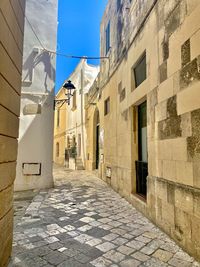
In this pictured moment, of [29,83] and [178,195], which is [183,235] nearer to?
[178,195]

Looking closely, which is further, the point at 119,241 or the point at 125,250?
the point at 119,241

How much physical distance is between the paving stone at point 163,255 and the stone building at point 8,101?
5.50 feet

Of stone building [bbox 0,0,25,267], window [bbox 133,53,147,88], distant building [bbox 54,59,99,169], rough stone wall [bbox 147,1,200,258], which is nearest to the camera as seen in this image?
stone building [bbox 0,0,25,267]

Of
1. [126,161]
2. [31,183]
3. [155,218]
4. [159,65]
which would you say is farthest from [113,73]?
[155,218]

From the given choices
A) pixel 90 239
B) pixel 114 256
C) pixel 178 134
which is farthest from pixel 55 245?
pixel 178 134

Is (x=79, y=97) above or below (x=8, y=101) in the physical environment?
above

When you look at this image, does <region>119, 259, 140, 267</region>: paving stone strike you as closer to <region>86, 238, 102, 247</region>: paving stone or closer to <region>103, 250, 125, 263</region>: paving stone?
<region>103, 250, 125, 263</region>: paving stone

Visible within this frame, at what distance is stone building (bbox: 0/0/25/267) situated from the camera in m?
1.92

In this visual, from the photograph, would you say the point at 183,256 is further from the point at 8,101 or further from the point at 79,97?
the point at 79,97

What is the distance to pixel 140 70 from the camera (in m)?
4.97

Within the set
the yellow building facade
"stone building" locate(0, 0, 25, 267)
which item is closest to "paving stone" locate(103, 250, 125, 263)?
"stone building" locate(0, 0, 25, 267)

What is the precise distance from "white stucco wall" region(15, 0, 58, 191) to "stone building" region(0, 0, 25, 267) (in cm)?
450

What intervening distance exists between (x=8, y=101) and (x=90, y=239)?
2130 millimetres

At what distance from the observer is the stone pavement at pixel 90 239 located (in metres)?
2.36
